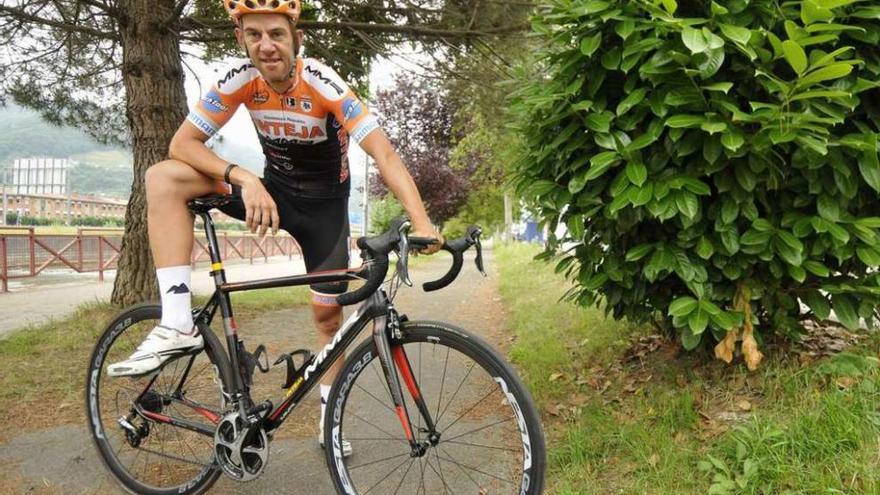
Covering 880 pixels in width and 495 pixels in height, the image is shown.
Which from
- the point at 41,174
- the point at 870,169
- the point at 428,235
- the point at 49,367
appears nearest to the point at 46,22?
the point at 49,367

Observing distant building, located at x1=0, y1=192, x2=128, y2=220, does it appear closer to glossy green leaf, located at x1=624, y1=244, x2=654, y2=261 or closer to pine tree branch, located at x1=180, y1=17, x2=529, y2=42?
pine tree branch, located at x1=180, y1=17, x2=529, y2=42

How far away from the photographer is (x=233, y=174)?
2.17 meters

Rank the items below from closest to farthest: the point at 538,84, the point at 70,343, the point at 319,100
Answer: the point at 319,100 < the point at 538,84 < the point at 70,343

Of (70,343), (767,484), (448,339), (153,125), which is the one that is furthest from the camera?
(153,125)

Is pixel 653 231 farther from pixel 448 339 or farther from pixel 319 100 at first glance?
pixel 319 100

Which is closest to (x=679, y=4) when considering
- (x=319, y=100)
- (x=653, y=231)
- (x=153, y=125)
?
(x=653, y=231)

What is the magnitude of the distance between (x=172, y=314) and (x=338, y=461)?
926mm

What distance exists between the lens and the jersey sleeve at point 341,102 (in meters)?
2.27

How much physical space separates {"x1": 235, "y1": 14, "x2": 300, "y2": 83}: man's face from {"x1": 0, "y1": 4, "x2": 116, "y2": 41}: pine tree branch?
5690 millimetres

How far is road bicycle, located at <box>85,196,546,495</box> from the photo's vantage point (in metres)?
1.84

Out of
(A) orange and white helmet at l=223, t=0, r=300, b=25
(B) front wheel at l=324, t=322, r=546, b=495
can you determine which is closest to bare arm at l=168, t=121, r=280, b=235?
(A) orange and white helmet at l=223, t=0, r=300, b=25

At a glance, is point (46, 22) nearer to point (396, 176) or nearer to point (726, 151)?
point (396, 176)

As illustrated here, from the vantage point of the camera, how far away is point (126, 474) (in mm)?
2484

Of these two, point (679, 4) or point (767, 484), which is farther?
point (679, 4)
